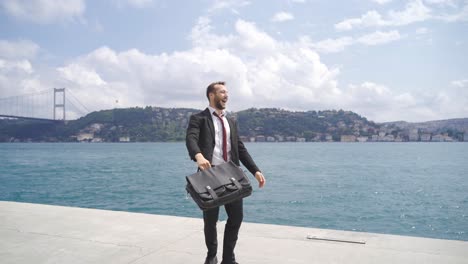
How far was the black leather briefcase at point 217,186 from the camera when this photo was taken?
111 inches

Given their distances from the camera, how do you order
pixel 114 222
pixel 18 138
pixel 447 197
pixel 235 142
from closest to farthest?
pixel 235 142 → pixel 114 222 → pixel 447 197 → pixel 18 138

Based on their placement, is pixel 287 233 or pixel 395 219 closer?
pixel 287 233

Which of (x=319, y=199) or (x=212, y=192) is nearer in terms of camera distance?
(x=212, y=192)

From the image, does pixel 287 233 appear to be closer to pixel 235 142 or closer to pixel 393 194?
pixel 235 142

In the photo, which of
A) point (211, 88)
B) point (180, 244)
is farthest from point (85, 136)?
point (211, 88)

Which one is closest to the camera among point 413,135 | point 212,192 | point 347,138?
point 212,192

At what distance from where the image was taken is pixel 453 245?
402 cm

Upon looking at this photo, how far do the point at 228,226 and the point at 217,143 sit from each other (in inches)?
25.5

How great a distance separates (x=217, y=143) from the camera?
10.5 ft

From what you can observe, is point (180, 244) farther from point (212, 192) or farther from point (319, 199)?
point (319, 199)

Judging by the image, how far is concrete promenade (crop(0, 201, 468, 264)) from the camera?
145 inches

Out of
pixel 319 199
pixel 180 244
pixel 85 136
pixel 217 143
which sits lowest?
pixel 319 199

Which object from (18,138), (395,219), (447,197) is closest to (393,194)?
(447,197)

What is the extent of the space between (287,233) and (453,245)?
1.61 m
